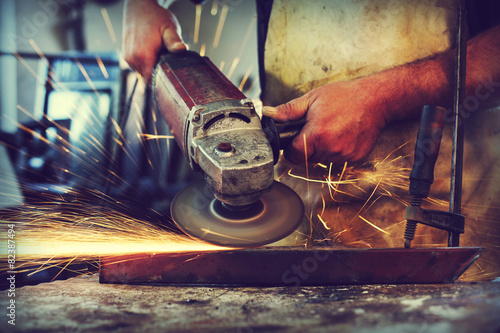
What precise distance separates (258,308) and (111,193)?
2.35 metres

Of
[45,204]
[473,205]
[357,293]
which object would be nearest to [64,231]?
[45,204]

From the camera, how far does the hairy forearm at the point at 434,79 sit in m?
1.54

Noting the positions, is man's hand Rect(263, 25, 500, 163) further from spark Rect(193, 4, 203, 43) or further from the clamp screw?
spark Rect(193, 4, 203, 43)

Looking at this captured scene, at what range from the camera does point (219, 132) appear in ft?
4.21

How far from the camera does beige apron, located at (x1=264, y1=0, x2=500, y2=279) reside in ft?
5.56

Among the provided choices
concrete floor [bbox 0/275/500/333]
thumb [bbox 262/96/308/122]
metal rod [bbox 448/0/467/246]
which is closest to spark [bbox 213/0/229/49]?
thumb [bbox 262/96/308/122]

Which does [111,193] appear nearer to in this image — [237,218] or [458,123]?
[237,218]

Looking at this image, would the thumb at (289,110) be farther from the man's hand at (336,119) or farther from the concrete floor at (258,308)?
the concrete floor at (258,308)

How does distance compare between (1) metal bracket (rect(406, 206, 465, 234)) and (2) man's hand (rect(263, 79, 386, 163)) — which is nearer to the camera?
(1) metal bracket (rect(406, 206, 465, 234))

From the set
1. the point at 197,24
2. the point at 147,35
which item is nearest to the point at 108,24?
the point at 197,24

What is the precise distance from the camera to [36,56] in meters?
4.24

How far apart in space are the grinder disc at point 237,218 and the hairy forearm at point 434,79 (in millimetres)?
711

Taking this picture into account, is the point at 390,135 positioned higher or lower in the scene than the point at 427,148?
higher

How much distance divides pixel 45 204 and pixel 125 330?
8.02 feet
